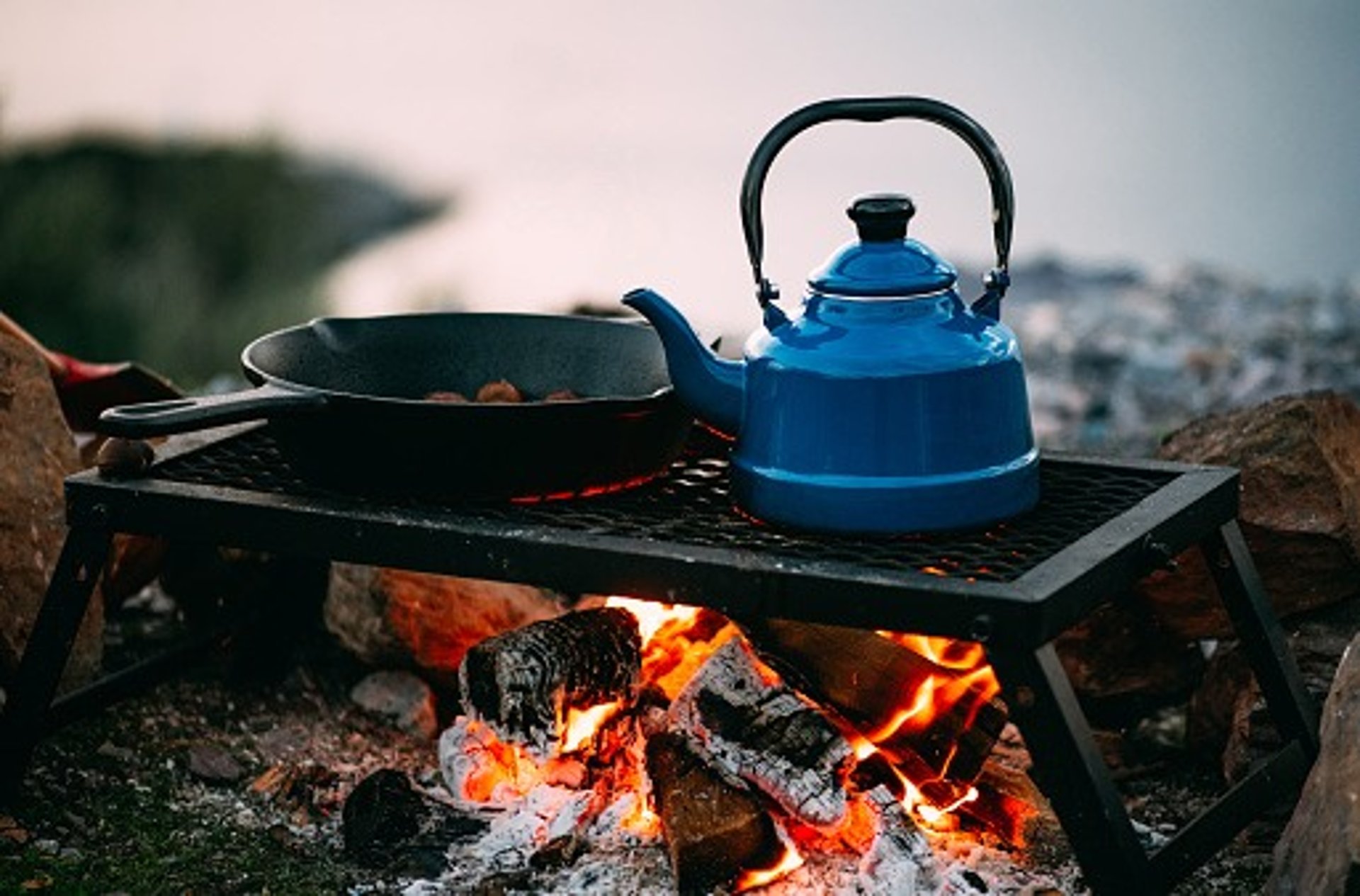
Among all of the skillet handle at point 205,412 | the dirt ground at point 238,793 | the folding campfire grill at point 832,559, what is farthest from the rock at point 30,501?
the skillet handle at point 205,412

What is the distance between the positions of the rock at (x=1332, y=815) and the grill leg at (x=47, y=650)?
182cm

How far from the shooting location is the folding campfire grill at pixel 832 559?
234 centimetres

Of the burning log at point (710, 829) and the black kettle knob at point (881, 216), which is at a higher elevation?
the black kettle knob at point (881, 216)

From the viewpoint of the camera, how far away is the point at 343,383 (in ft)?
10.3

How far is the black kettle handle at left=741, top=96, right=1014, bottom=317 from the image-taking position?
2.62 metres

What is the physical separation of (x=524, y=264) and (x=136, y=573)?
19.3 ft

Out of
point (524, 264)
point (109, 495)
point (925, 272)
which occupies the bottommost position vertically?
point (524, 264)

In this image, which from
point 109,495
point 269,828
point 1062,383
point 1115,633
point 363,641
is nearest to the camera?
point 109,495

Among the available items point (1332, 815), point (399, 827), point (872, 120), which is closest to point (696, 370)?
point (872, 120)

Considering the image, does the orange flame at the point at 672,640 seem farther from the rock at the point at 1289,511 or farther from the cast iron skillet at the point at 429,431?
the rock at the point at 1289,511

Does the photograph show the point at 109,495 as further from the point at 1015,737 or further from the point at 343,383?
the point at 1015,737

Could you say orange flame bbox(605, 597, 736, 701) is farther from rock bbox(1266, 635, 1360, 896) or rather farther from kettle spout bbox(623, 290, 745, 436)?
rock bbox(1266, 635, 1360, 896)

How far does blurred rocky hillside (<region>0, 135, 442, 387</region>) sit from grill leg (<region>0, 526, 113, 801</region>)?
4.45 meters

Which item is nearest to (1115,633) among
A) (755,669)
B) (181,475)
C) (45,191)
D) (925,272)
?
(755,669)
